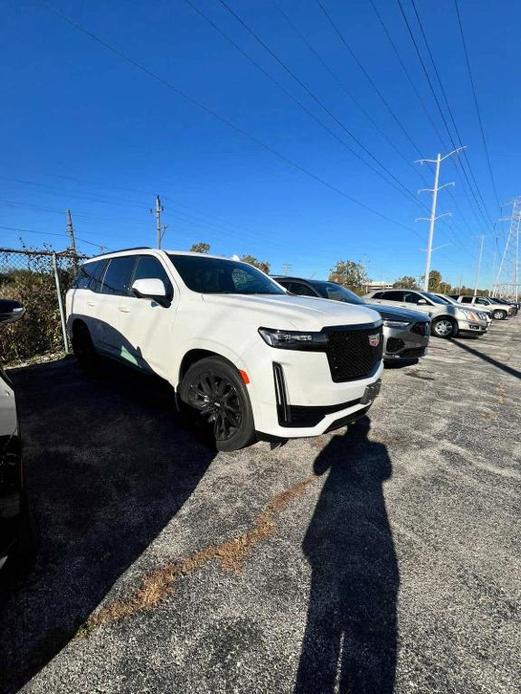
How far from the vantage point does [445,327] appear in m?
13.6

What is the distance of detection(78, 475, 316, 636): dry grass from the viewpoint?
174 cm

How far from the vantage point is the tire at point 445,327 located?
44.2ft

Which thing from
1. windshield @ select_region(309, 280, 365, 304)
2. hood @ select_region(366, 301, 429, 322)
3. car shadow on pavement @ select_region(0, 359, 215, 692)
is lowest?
car shadow on pavement @ select_region(0, 359, 215, 692)

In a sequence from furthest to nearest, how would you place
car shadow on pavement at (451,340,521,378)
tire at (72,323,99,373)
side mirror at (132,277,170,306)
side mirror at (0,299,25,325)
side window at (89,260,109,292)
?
car shadow on pavement at (451,340,521,378) < tire at (72,323,99,373) < side window at (89,260,109,292) < side mirror at (132,277,170,306) < side mirror at (0,299,25,325)

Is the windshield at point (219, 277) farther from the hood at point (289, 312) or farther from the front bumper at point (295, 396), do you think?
the front bumper at point (295, 396)

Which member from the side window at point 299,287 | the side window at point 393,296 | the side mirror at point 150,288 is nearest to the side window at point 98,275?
the side mirror at point 150,288

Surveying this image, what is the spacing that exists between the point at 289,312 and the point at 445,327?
1257 centimetres

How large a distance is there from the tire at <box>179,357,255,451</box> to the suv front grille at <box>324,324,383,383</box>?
779 mm

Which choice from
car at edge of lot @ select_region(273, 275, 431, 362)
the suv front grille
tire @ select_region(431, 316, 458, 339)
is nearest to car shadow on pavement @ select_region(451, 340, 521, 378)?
tire @ select_region(431, 316, 458, 339)

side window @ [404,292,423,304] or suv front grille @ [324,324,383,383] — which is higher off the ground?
side window @ [404,292,423,304]

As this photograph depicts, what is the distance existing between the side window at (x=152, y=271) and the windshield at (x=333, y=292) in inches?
169

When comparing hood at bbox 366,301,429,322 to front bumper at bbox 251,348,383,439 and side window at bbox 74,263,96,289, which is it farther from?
side window at bbox 74,263,96,289

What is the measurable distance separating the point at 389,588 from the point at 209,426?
190cm

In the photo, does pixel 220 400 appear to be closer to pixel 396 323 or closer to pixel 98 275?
pixel 98 275
